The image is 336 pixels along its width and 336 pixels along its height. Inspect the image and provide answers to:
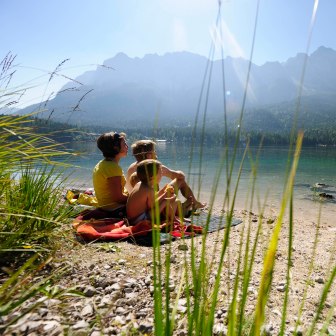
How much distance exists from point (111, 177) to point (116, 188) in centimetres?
21

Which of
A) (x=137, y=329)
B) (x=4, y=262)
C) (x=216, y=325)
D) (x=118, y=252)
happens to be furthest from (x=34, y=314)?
(x=118, y=252)

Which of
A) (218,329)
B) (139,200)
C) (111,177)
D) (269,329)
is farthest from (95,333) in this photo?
(111,177)

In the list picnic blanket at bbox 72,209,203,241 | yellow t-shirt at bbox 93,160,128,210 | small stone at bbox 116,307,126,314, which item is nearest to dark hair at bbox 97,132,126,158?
yellow t-shirt at bbox 93,160,128,210

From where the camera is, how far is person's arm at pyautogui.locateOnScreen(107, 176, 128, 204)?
16.3ft

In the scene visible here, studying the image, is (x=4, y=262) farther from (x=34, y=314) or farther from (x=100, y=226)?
(x=100, y=226)

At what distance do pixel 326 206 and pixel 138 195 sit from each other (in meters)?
10.4

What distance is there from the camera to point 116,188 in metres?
5.01

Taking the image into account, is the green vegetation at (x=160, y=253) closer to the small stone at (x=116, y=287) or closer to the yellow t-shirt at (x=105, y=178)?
the small stone at (x=116, y=287)

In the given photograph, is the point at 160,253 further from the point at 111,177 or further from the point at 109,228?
the point at 111,177

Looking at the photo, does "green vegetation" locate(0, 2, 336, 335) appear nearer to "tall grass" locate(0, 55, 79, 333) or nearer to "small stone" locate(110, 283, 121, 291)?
"tall grass" locate(0, 55, 79, 333)

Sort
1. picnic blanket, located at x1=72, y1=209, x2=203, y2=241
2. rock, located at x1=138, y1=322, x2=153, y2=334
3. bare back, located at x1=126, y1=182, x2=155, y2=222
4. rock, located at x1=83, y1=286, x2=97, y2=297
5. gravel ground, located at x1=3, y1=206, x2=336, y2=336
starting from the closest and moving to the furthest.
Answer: gravel ground, located at x1=3, y1=206, x2=336, y2=336 → rock, located at x1=138, y1=322, x2=153, y2=334 → rock, located at x1=83, y1=286, x2=97, y2=297 → picnic blanket, located at x1=72, y1=209, x2=203, y2=241 → bare back, located at x1=126, y1=182, x2=155, y2=222

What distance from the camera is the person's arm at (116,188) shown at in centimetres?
496

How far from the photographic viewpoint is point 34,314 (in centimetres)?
→ 171

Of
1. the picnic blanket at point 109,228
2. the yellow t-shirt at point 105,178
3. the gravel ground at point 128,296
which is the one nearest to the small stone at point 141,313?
the gravel ground at point 128,296
